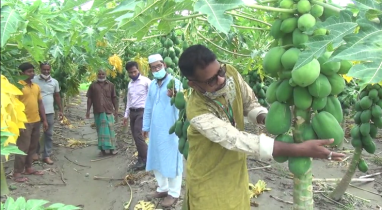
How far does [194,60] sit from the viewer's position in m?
1.70

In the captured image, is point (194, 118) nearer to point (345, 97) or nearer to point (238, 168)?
point (238, 168)

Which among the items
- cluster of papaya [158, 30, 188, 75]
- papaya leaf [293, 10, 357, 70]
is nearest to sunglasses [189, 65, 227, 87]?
papaya leaf [293, 10, 357, 70]

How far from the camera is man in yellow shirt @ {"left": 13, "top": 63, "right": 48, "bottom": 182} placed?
191 inches

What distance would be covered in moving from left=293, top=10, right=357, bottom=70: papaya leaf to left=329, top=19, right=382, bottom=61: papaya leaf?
45 millimetres

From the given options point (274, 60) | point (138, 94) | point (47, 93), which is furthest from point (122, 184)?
point (274, 60)

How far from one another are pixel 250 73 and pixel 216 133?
3.96m

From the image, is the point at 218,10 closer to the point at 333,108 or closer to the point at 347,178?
the point at 333,108

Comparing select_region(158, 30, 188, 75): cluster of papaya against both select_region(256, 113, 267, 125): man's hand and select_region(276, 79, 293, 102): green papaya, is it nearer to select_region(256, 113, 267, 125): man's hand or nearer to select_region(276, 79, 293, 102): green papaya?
select_region(256, 113, 267, 125): man's hand

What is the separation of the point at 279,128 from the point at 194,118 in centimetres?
46

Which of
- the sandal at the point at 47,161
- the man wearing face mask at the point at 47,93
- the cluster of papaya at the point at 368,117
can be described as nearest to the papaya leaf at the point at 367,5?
the cluster of papaya at the point at 368,117

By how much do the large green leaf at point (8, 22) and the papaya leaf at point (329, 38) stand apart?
100 centimetres

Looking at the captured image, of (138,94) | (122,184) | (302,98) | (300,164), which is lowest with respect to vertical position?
(122,184)

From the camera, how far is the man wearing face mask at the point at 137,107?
5340 millimetres

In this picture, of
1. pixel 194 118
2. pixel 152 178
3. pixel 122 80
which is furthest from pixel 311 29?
pixel 122 80
